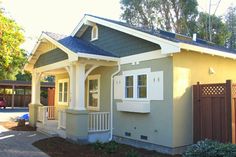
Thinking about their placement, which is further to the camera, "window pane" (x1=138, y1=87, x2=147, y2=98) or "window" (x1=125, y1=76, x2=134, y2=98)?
"window" (x1=125, y1=76, x2=134, y2=98)

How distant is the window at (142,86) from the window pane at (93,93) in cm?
289

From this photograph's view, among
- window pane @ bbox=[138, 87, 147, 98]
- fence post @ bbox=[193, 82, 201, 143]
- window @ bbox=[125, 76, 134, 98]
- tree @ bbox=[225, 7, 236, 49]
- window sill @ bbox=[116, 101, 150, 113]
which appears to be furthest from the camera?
tree @ bbox=[225, 7, 236, 49]

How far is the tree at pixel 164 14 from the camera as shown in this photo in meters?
28.0

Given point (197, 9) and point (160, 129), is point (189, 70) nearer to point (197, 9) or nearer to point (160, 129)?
point (160, 129)

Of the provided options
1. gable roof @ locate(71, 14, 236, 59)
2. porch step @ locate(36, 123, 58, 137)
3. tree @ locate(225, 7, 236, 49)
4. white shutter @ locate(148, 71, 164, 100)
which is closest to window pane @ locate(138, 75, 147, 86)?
white shutter @ locate(148, 71, 164, 100)

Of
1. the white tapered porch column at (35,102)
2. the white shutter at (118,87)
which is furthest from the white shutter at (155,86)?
the white tapered porch column at (35,102)

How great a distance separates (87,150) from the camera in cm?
905

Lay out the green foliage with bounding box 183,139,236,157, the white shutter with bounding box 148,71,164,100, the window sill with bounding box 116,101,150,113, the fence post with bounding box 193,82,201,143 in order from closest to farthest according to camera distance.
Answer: the green foliage with bounding box 183,139,236,157 < the fence post with bounding box 193,82,201,143 < the white shutter with bounding box 148,71,164,100 < the window sill with bounding box 116,101,150,113

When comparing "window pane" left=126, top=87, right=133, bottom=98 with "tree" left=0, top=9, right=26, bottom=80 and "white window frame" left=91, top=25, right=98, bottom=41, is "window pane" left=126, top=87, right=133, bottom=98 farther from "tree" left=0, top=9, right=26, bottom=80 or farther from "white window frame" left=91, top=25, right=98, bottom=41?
"tree" left=0, top=9, right=26, bottom=80

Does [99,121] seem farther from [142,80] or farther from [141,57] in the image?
[141,57]

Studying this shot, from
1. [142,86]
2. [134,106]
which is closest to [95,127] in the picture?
[134,106]

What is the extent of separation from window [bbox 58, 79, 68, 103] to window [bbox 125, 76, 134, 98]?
592 centimetres

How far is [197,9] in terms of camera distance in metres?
28.0

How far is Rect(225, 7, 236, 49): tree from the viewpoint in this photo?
1282 inches
